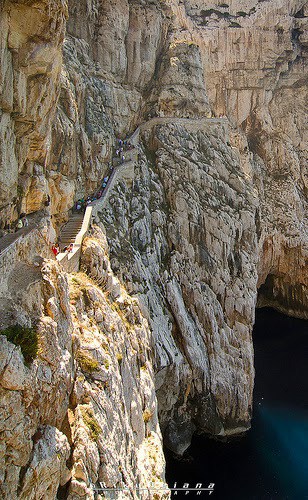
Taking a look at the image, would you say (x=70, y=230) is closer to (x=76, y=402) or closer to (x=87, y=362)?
(x=87, y=362)

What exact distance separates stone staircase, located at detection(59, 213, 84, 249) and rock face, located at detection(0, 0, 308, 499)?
25.4 inches

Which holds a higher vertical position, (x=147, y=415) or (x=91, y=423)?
(x=91, y=423)

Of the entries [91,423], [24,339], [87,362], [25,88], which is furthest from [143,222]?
[24,339]

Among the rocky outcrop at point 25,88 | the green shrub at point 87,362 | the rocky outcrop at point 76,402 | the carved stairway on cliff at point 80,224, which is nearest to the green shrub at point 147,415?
the rocky outcrop at point 76,402

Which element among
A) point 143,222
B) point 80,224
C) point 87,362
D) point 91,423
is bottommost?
point 91,423

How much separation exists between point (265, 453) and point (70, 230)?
22.0 m

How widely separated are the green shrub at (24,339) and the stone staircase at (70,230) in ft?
36.7

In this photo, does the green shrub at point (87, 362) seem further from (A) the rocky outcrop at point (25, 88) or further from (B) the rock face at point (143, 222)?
(A) the rocky outcrop at point (25, 88)

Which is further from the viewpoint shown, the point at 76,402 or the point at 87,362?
the point at 87,362

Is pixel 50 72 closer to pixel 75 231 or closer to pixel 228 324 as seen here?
pixel 75 231

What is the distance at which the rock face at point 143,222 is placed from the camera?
41.9 feet

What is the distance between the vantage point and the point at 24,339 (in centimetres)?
1127

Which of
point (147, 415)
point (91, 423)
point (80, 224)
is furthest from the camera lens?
point (80, 224)

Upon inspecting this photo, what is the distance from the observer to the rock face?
1276cm
